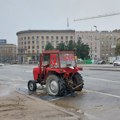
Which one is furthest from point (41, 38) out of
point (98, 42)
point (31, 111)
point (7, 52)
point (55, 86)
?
point (31, 111)

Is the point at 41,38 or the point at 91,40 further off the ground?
the point at 41,38


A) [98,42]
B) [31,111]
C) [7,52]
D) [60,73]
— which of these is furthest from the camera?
[7,52]

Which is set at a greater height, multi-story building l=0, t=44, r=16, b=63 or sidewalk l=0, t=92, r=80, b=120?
multi-story building l=0, t=44, r=16, b=63

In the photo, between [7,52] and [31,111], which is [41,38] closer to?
[7,52]

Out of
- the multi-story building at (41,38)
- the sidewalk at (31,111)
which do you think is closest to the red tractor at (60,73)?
the sidewalk at (31,111)

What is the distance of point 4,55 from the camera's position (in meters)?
180

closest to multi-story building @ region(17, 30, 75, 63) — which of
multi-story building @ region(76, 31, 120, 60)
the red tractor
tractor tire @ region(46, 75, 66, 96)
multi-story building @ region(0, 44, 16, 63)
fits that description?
multi-story building @ region(76, 31, 120, 60)

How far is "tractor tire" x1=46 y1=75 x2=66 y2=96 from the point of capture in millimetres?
16000

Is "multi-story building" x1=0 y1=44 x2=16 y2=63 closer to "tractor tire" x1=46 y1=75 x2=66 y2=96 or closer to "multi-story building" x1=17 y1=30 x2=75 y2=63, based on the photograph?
"multi-story building" x1=17 y1=30 x2=75 y2=63

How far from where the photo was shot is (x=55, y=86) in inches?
644

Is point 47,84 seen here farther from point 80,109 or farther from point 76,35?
point 76,35

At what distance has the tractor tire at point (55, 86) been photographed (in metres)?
16.0

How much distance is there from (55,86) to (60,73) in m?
0.65

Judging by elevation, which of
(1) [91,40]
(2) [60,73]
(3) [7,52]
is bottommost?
(2) [60,73]
